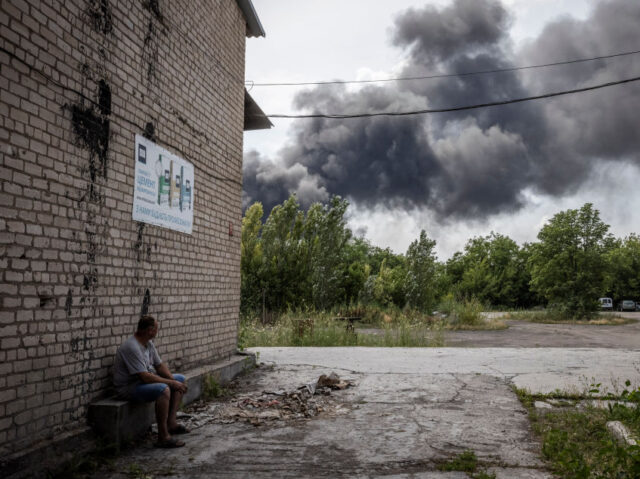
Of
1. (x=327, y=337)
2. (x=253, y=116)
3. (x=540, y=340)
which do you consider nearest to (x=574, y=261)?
(x=540, y=340)

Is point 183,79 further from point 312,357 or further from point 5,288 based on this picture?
point 312,357

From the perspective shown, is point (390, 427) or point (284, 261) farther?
point (284, 261)

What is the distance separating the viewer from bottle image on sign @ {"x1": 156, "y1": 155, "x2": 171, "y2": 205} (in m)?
6.00

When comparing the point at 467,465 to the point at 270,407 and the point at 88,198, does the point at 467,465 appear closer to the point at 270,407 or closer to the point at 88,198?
the point at 270,407

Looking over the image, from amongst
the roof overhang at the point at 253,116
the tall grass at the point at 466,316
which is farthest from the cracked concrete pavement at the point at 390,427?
the tall grass at the point at 466,316

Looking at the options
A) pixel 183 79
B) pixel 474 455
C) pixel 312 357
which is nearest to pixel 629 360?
pixel 312 357

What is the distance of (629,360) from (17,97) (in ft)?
33.9

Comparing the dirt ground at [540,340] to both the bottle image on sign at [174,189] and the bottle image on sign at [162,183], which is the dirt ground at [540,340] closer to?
the bottle image on sign at [174,189]

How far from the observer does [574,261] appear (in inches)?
1294

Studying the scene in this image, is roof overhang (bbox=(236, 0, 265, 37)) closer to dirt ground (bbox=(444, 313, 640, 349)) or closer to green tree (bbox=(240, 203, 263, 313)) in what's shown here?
dirt ground (bbox=(444, 313, 640, 349))

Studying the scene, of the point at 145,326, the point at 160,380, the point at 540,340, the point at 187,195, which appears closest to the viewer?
the point at 160,380

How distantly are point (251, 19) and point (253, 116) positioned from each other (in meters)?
1.64

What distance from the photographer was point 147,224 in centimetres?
575

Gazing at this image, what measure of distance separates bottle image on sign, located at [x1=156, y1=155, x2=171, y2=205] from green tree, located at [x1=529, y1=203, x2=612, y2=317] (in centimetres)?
3112
